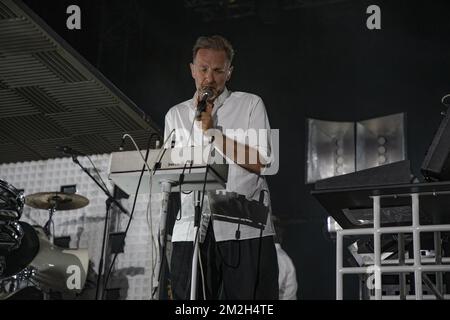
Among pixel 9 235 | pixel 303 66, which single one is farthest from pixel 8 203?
pixel 303 66

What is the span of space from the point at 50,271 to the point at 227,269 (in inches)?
108

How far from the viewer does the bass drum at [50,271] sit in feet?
14.2

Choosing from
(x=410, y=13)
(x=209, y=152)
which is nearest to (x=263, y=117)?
(x=209, y=152)

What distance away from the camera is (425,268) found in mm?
1646

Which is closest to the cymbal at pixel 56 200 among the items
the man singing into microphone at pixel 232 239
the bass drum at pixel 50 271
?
the bass drum at pixel 50 271

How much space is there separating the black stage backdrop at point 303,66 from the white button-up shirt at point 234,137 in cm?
270

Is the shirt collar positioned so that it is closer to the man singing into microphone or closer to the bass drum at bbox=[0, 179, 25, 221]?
the man singing into microphone

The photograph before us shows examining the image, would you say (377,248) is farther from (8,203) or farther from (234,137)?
(8,203)

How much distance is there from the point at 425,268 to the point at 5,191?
193 centimetres

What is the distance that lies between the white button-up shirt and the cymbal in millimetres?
2697

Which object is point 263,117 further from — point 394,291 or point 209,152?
point 394,291

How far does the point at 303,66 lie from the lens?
5445 millimetres

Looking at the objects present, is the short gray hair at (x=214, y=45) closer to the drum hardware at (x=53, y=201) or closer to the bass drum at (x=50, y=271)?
the bass drum at (x=50, y=271)

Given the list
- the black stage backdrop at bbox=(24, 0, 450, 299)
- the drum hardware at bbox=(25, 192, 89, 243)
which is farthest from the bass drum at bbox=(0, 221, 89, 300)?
the black stage backdrop at bbox=(24, 0, 450, 299)
